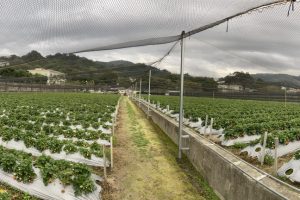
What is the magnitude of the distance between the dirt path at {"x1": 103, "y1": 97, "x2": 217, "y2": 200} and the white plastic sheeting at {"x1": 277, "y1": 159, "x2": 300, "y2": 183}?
186cm

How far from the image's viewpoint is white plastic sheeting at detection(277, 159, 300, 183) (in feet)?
28.9

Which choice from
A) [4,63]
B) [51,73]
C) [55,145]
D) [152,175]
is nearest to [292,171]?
[152,175]

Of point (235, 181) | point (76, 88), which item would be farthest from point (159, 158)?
point (76, 88)

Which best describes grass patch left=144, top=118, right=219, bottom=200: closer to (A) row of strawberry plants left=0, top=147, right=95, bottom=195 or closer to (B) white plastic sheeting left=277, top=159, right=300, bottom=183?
(B) white plastic sheeting left=277, top=159, right=300, bottom=183

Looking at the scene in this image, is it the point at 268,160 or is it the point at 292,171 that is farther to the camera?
the point at 268,160

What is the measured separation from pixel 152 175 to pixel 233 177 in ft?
10.9

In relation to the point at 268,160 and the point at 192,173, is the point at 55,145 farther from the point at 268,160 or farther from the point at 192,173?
the point at 268,160

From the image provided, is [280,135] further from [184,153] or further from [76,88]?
[76,88]

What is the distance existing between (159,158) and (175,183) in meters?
3.13

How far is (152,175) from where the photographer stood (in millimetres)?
11711

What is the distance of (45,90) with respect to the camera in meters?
87.1

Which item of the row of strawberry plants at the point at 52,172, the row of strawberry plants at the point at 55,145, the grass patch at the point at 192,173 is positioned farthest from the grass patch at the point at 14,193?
the grass patch at the point at 192,173

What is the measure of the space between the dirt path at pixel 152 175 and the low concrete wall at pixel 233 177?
38 cm

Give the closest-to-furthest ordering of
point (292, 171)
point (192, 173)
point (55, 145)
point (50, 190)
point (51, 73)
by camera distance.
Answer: point (50, 190) < point (292, 171) < point (192, 173) < point (55, 145) < point (51, 73)
